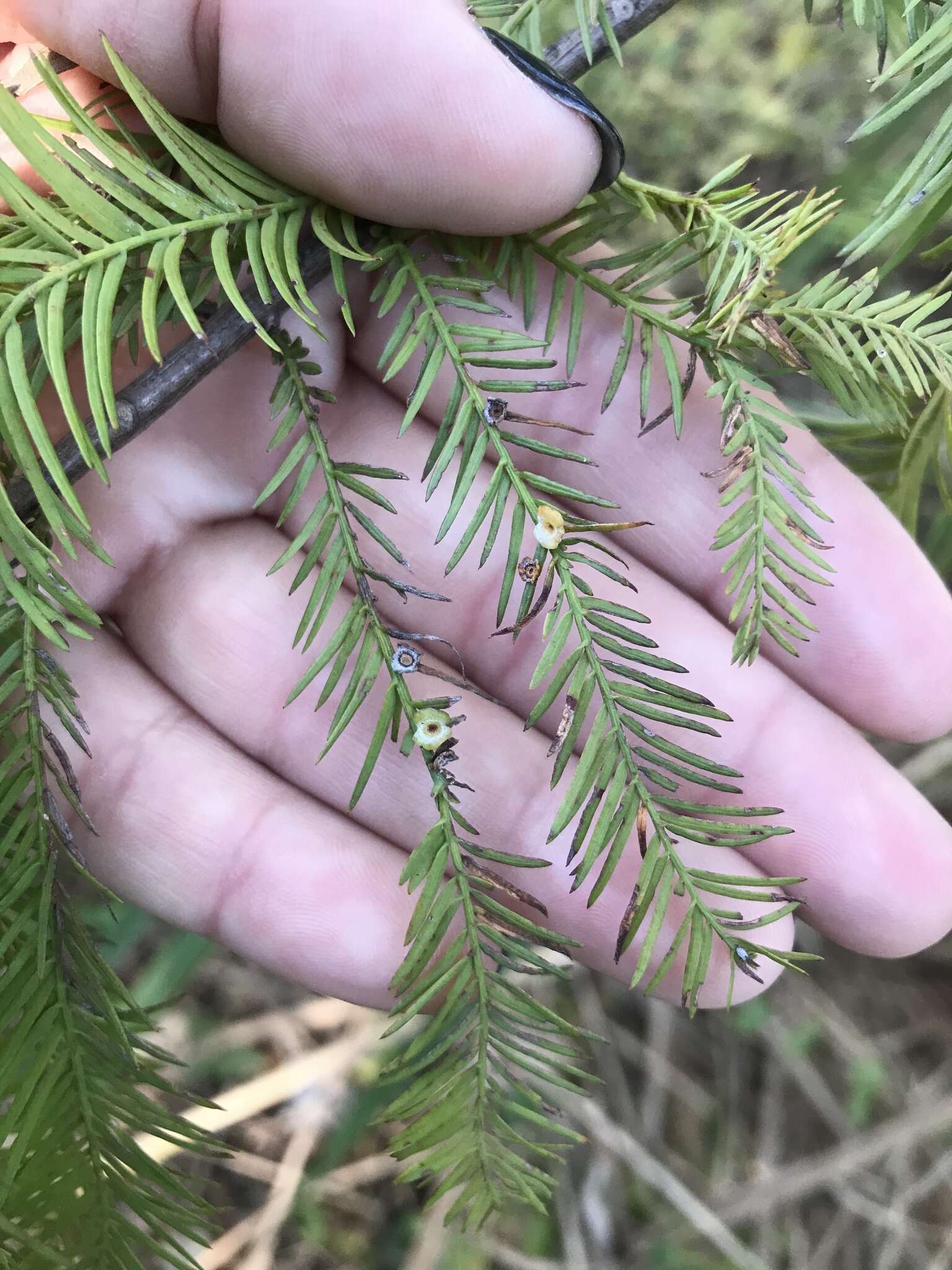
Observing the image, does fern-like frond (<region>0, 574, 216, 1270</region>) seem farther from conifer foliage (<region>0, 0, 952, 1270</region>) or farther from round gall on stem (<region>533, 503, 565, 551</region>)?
round gall on stem (<region>533, 503, 565, 551</region>)

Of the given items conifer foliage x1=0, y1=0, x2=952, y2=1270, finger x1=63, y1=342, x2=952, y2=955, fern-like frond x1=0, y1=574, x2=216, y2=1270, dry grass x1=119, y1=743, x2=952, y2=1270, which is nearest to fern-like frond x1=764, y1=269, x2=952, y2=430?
conifer foliage x1=0, y1=0, x2=952, y2=1270


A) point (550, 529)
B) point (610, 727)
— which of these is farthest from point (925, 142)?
point (610, 727)

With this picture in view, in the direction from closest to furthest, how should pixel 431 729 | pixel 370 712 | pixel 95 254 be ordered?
pixel 95 254 → pixel 431 729 → pixel 370 712

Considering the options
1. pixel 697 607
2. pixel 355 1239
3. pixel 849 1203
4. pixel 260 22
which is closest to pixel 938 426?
pixel 697 607

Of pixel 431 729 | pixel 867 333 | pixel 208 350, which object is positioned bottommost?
pixel 431 729

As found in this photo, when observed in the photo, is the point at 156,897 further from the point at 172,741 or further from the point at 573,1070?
the point at 573,1070

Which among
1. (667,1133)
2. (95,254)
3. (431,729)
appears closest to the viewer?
(95,254)

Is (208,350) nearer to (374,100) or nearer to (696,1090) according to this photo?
(374,100)
